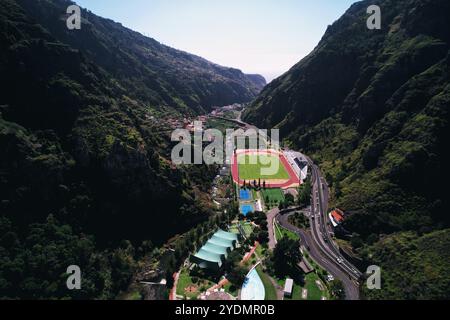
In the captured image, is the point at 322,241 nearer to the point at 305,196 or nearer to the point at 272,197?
the point at 305,196

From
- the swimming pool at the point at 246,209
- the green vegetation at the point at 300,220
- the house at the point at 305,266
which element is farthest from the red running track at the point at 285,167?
the house at the point at 305,266

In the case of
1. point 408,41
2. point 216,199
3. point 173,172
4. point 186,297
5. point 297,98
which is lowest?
point 186,297

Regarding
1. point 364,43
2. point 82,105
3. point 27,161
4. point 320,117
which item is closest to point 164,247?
point 27,161

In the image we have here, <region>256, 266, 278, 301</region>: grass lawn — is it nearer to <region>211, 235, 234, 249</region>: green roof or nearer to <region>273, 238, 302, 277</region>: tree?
<region>273, 238, 302, 277</region>: tree

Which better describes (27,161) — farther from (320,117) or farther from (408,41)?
(408,41)

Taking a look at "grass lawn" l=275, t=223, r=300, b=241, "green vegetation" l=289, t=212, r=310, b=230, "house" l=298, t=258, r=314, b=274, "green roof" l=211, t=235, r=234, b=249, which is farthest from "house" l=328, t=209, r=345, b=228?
"green roof" l=211, t=235, r=234, b=249

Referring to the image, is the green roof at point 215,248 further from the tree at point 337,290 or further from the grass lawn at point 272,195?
the grass lawn at point 272,195
